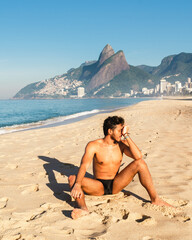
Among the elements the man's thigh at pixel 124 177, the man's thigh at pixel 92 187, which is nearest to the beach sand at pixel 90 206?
the man's thigh at pixel 92 187

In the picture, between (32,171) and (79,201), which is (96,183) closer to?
(79,201)

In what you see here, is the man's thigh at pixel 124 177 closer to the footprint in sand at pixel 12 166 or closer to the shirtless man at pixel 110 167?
the shirtless man at pixel 110 167

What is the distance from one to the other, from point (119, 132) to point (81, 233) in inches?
55.4

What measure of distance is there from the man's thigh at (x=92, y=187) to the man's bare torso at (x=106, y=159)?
0.12 meters

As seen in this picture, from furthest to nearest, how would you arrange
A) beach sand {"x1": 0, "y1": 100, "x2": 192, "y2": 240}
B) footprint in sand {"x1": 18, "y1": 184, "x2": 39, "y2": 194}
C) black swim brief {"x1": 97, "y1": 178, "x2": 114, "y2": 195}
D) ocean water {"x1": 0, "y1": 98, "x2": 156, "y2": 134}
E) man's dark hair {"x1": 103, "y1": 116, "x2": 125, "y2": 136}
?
1. ocean water {"x1": 0, "y1": 98, "x2": 156, "y2": 134}
2. footprint in sand {"x1": 18, "y1": 184, "x2": 39, "y2": 194}
3. black swim brief {"x1": 97, "y1": 178, "x2": 114, "y2": 195}
4. man's dark hair {"x1": 103, "y1": 116, "x2": 125, "y2": 136}
5. beach sand {"x1": 0, "y1": 100, "x2": 192, "y2": 240}

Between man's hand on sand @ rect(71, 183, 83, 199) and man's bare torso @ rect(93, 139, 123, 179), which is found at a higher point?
man's bare torso @ rect(93, 139, 123, 179)

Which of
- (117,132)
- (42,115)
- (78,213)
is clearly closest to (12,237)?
(78,213)

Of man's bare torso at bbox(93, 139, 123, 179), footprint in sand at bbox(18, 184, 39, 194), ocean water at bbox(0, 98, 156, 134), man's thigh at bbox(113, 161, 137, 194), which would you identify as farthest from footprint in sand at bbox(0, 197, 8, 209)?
ocean water at bbox(0, 98, 156, 134)

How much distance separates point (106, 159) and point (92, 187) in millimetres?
502

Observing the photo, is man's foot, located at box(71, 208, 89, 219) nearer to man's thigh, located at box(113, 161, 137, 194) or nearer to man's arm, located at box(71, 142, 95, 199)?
man's arm, located at box(71, 142, 95, 199)

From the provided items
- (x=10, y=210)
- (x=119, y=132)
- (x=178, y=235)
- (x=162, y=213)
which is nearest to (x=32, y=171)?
(x=10, y=210)

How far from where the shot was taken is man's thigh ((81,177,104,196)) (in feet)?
11.6

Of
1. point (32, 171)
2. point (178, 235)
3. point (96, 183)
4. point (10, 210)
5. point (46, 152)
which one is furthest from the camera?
point (46, 152)

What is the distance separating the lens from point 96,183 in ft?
11.9
